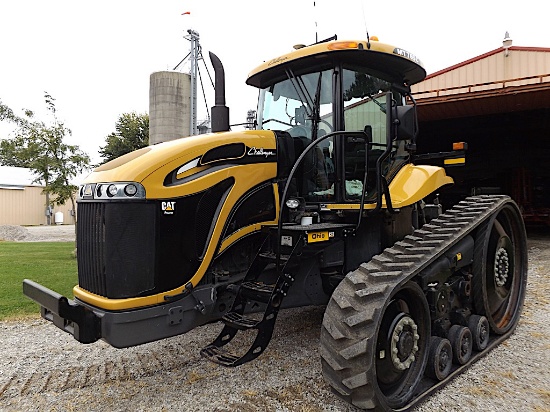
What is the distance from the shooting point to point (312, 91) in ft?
13.0

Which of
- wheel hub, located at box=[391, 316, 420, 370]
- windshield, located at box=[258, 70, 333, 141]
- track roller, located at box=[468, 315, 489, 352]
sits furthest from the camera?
track roller, located at box=[468, 315, 489, 352]

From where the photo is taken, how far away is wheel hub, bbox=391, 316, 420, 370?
129 inches

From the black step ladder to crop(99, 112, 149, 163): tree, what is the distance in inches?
1241

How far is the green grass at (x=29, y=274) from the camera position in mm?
6348

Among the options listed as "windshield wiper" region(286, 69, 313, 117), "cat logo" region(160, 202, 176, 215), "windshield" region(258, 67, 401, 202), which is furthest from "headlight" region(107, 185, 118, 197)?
"windshield wiper" region(286, 69, 313, 117)

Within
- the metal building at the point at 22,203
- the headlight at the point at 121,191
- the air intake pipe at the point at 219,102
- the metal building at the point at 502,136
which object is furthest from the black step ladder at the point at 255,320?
the metal building at the point at 22,203

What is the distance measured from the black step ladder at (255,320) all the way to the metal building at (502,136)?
11.2 meters

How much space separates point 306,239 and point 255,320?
2.37ft

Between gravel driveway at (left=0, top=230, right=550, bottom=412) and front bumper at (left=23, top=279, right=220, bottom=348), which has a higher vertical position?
front bumper at (left=23, top=279, right=220, bottom=348)

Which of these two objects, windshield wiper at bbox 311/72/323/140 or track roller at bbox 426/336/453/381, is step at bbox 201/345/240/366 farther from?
windshield wiper at bbox 311/72/323/140

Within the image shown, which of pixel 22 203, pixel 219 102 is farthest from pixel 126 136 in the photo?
pixel 219 102

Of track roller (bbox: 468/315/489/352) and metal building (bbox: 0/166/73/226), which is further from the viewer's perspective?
metal building (bbox: 0/166/73/226)

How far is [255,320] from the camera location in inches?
131

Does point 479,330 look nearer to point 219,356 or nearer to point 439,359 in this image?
point 439,359
